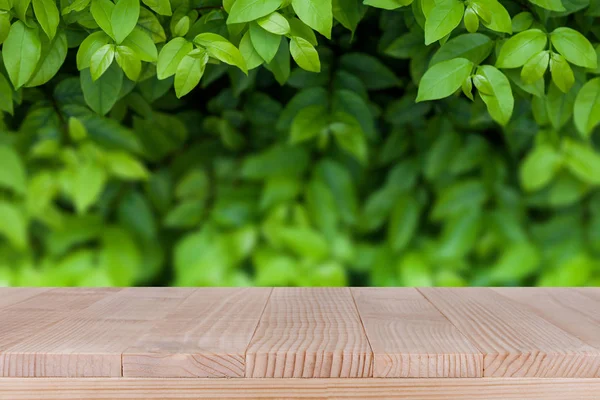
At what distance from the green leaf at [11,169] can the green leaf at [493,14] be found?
85cm

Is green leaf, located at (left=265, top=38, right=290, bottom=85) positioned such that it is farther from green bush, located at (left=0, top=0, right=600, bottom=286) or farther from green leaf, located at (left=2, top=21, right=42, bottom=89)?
green leaf, located at (left=2, top=21, right=42, bottom=89)

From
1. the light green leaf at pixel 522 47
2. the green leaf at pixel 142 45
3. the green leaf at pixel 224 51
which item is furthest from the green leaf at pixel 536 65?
the green leaf at pixel 142 45

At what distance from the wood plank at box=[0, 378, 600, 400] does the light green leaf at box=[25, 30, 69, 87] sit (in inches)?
20.7

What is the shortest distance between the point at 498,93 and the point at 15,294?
29.0 inches

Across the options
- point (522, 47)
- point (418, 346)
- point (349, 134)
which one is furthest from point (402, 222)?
point (418, 346)

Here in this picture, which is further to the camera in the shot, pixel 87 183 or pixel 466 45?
pixel 87 183

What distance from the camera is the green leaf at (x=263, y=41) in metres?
0.81

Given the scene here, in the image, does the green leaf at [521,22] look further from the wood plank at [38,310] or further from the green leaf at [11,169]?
the green leaf at [11,169]

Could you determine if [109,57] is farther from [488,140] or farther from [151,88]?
[488,140]

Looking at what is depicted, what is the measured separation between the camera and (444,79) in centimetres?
81

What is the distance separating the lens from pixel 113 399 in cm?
50

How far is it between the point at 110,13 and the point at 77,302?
0.38 meters

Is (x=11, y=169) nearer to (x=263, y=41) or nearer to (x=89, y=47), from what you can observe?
(x=89, y=47)

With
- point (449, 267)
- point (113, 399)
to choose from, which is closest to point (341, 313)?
point (113, 399)
